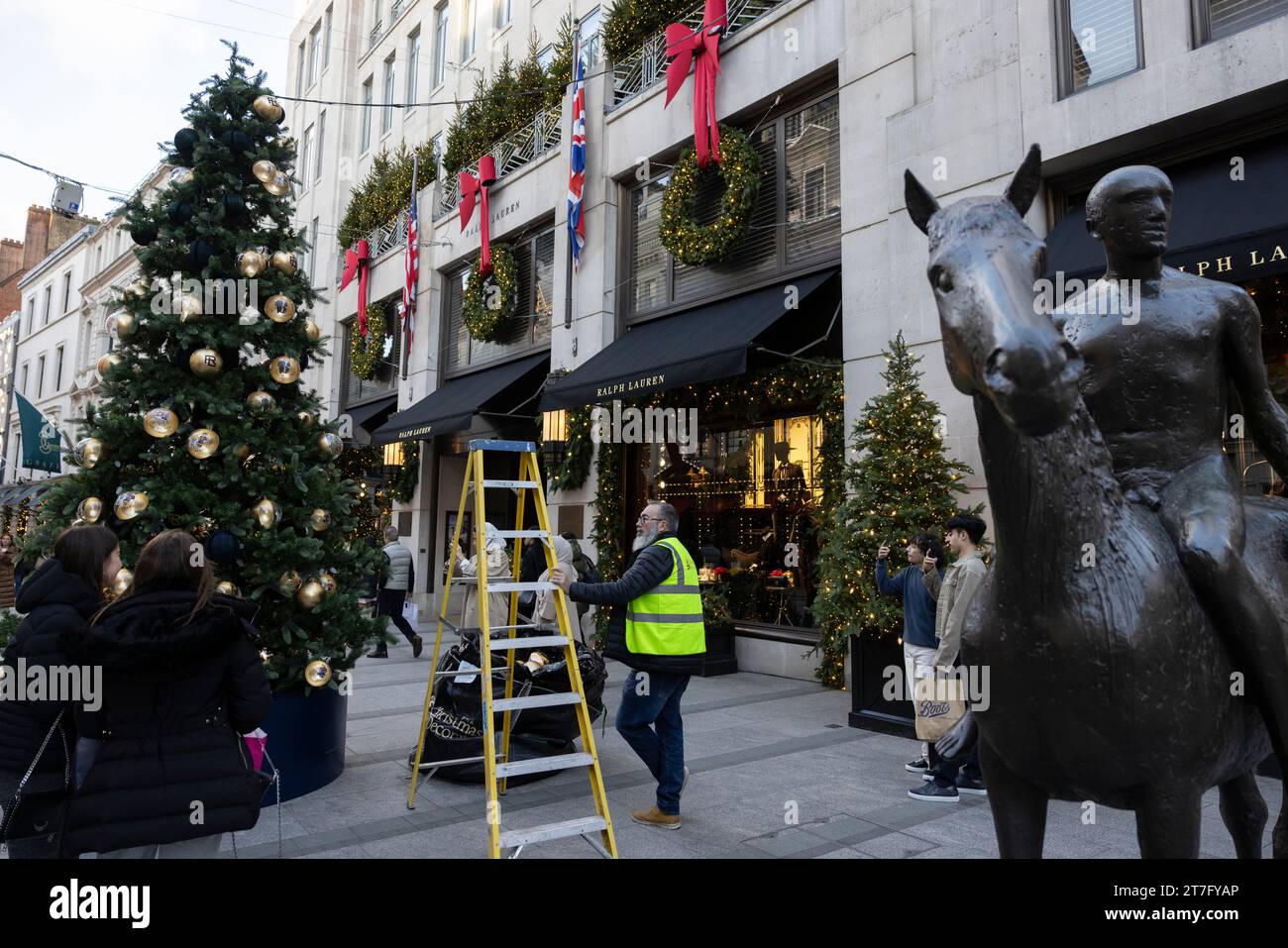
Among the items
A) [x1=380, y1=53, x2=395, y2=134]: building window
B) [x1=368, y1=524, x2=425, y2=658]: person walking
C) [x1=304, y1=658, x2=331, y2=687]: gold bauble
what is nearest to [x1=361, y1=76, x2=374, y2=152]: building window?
[x1=380, y1=53, x2=395, y2=134]: building window

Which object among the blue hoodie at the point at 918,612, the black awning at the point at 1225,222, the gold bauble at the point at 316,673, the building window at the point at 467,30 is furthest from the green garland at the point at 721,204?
the building window at the point at 467,30

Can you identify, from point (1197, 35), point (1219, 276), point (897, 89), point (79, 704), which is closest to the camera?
point (79, 704)

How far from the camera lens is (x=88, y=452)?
545 centimetres

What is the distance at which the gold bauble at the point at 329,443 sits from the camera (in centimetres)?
634

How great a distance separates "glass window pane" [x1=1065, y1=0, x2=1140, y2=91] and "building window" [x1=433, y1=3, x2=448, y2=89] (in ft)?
56.2

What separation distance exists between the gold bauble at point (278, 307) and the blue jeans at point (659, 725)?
3.86 metres

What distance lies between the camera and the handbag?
323cm

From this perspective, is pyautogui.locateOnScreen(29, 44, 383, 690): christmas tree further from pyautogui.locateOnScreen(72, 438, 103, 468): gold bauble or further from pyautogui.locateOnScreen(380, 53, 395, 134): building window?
pyautogui.locateOnScreen(380, 53, 395, 134): building window

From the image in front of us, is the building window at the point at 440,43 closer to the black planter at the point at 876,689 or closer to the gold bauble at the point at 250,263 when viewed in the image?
the gold bauble at the point at 250,263

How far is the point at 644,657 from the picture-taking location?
16.8 feet

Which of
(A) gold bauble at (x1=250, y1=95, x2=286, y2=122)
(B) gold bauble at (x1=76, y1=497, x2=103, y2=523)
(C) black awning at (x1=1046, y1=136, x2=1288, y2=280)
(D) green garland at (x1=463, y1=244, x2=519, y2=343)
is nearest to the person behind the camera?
(B) gold bauble at (x1=76, y1=497, x2=103, y2=523)

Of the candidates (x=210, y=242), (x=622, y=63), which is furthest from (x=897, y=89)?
(x=210, y=242)

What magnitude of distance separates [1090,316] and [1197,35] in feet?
23.5

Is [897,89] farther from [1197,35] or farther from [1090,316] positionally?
[1090,316]
